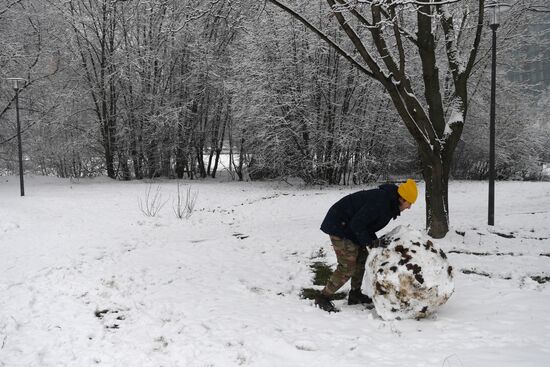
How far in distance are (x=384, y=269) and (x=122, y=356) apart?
9.01 feet

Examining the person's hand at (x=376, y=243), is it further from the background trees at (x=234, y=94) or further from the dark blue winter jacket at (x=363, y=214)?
the background trees at (x=234, y=94)

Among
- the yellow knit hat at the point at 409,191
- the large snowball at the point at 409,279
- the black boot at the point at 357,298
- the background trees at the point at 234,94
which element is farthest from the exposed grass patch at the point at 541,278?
the background trees at the point at 234,94

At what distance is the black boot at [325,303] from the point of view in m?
5.25

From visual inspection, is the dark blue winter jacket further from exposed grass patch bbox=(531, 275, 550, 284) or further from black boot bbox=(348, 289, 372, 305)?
exposed grass patch bbox=(531, 275, 550, 284)

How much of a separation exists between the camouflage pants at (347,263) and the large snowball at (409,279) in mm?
308

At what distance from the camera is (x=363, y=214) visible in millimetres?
4859

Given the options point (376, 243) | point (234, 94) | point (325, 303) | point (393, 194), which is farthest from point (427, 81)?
point (234, 94)

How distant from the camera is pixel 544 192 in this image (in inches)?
593

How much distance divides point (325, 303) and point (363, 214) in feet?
4.02

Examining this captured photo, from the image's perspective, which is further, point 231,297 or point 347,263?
point 231,297

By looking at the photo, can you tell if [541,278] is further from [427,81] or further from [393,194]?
[427,81]

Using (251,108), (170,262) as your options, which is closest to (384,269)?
(170,262)

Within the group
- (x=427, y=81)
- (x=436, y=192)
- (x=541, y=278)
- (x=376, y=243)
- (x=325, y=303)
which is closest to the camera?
(x=376, y=243)

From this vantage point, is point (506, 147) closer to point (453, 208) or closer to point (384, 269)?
point (453, 208)
